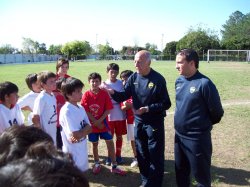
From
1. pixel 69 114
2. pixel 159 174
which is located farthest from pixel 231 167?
pixel 69 114

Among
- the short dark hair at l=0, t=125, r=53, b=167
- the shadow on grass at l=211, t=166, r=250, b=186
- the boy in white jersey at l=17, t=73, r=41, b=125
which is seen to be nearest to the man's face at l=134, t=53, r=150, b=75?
the boy in white jersey at l=17, t=73, r=41, b=125

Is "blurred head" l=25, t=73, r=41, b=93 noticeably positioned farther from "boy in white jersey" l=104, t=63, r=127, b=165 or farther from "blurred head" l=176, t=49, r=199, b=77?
"blurred head" l=176, t=49, r=199, b=77

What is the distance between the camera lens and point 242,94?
14953 mm

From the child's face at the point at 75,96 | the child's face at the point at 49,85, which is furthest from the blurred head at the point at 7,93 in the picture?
the child's face at the point at 75,96

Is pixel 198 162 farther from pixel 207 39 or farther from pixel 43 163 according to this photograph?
pixel 207 39

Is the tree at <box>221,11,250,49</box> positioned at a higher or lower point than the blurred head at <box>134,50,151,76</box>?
higher

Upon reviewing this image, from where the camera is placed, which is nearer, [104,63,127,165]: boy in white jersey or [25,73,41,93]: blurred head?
[25,73,41,93]: blurred head

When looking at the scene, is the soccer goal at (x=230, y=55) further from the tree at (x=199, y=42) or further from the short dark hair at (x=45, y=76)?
the short dark hair at (x=45, y=76)

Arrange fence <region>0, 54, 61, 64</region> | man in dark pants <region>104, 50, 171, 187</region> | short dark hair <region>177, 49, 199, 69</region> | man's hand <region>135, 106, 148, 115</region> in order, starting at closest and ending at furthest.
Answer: short dark hair <region>177, 49, 199, 69</region> < man's hand <region>135, 106, 148, 115</region> < man in dark pants <region>104, 50, 171, 187</region> < fence <region>0, 54, 61, 64</region>

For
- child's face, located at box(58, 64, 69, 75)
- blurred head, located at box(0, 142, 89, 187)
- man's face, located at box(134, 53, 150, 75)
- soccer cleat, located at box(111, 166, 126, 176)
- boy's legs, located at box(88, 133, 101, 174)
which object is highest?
man's face, located at box(134, 53, 150, 75)

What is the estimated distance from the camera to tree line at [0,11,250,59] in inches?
3167

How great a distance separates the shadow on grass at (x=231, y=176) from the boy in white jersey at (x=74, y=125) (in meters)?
2.52

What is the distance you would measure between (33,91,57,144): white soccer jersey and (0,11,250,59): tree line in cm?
6680

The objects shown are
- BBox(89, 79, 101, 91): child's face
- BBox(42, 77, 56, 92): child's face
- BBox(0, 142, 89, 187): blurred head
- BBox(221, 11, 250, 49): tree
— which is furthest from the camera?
BBox(221, 11, 250, 49): tree
